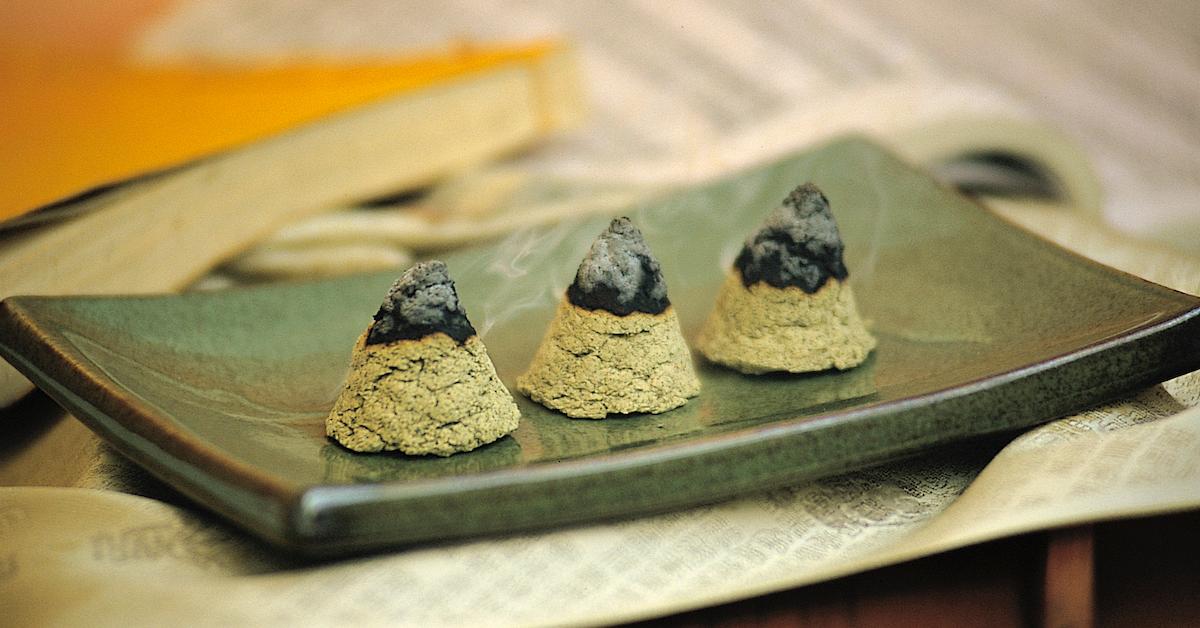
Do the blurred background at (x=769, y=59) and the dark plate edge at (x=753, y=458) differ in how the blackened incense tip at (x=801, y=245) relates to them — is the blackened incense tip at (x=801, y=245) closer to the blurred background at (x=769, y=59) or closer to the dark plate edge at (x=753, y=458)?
the dark plate edge at (x=753, y=458)

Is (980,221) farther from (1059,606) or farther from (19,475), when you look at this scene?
(19,475)

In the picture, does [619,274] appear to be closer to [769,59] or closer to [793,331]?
[793,331]

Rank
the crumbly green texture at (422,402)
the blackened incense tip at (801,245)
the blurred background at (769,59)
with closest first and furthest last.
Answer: the crumbly green texture at (422,402) < the blackened incense tip at (801,245) < the blurred background at (769,59)

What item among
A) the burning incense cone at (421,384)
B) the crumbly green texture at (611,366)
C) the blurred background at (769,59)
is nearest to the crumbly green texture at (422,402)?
the burning incense cone at (421,384)

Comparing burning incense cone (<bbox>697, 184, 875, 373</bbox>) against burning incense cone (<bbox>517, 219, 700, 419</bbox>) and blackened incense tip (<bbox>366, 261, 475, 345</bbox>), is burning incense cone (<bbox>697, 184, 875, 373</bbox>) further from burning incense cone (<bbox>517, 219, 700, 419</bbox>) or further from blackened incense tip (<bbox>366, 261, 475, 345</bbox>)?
blackened incense tip (<bbox>366, 261, 475, 345</bbox>)

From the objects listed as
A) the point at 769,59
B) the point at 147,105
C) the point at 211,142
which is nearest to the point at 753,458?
the point at 211,142
